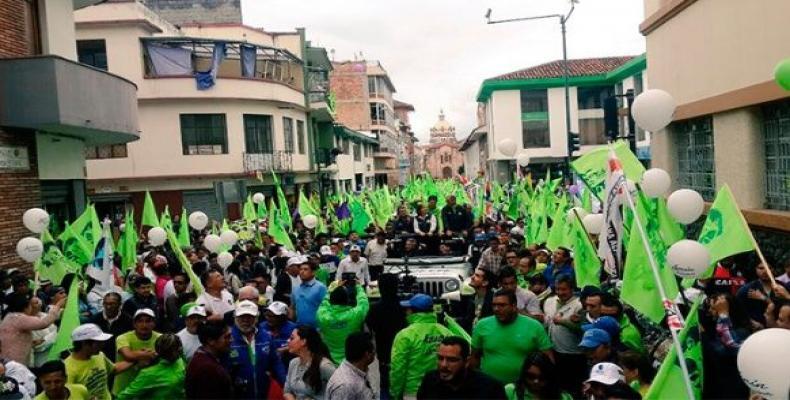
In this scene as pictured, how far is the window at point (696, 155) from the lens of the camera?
1298 cm

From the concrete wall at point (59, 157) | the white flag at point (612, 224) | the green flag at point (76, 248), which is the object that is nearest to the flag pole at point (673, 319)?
the white flag at point (612, 224)

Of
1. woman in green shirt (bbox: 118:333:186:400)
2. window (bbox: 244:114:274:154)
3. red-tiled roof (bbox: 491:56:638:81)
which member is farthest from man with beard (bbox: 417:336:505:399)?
red-tiled roof (bbox: 491:56:638:81)

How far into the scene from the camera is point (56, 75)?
1255 centimetres

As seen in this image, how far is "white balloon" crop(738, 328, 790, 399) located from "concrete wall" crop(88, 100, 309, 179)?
28.6 meters

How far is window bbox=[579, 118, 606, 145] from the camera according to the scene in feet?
158

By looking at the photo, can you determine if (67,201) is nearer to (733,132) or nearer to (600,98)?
(733,132)

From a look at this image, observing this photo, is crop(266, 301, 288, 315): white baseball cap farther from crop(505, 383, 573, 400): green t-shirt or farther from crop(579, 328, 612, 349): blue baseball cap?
crop(579, 328, 612, 349): blue baseball cap

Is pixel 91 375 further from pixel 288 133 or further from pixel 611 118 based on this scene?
pixel 288 133

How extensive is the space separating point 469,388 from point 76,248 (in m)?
7.78

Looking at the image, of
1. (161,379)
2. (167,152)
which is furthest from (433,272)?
(167,152)

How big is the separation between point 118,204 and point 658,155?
22.0 metres

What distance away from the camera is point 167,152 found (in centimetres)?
2988

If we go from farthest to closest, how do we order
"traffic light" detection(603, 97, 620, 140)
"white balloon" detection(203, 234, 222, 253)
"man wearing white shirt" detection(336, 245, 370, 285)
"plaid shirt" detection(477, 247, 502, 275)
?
"white balloon" detection(203, 234, 222, 253) < "traffic light" detection(603, 97, 620, 140) < "man wearing white shirt" detection(336, 245, 370, 285) < "plaid shirt" detection(477, 247, 502, 275)

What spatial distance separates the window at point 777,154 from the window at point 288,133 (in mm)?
25649
